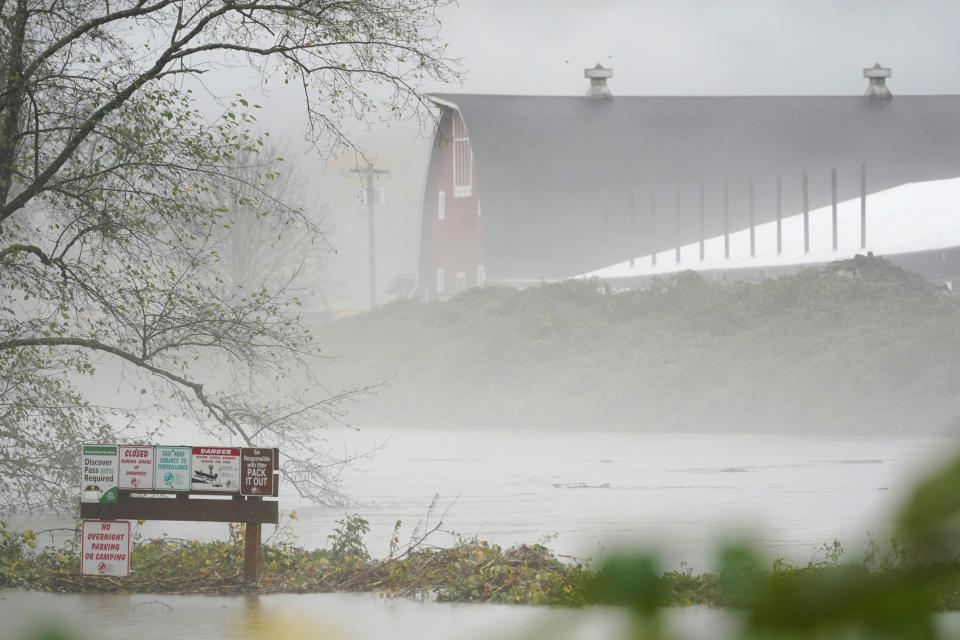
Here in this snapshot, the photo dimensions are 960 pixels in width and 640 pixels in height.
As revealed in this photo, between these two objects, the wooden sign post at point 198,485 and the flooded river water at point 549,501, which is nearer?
the flooded river water at point 549,501

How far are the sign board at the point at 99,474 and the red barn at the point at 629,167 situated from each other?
39.0 m

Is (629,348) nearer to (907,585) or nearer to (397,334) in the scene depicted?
(397,334)

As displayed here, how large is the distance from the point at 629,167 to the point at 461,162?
7105mm

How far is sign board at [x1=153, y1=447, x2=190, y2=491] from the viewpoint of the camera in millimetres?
9891

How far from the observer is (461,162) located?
5297cm

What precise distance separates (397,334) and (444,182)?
11959mm

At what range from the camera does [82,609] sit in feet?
30.4

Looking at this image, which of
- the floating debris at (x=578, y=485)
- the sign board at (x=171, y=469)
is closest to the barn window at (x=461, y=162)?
the floating debris at (x=578, y=485)

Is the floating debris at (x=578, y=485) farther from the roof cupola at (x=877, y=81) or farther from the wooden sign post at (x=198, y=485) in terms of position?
the roof cupola at (x=877, y=81)

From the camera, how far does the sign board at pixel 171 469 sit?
989cm

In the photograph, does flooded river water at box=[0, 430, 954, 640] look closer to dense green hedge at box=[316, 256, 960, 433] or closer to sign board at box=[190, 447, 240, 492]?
sign board at box=[190, 447, 240, 492]

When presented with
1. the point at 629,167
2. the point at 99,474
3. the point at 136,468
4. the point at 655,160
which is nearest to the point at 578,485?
the point at 136,468

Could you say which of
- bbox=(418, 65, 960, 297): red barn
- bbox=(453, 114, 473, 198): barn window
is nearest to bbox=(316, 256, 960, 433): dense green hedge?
bbox=(418, 65, 960, 297): red barn

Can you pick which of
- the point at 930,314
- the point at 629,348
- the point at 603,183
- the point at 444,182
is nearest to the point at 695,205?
the point at 603,183
